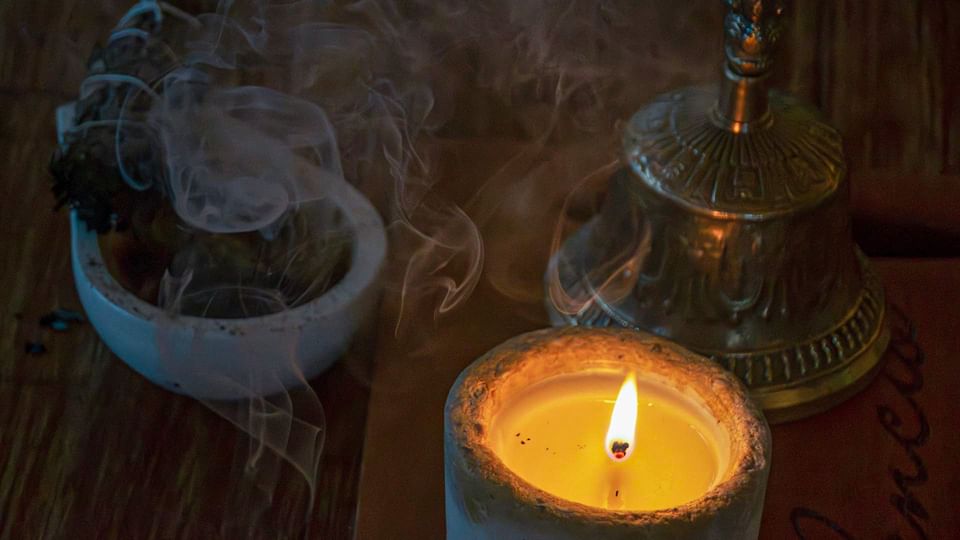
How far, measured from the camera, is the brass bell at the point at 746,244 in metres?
0.65

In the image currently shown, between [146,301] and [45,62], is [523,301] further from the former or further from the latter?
[45,62]

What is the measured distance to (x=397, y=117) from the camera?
0.88 metres

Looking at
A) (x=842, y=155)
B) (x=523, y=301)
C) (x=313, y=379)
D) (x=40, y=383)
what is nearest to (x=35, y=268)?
(x=40, y=383)

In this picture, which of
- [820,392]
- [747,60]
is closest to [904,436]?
[820,392]

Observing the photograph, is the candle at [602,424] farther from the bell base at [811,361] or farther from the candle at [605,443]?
the bell base at [811,361]

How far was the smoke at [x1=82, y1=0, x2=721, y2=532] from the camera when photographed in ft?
2.33

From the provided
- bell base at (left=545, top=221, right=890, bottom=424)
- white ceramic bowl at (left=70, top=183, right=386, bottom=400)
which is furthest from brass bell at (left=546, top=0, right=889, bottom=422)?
white ceramic bowl at (left=70, top=183, right=386, bottom=400)

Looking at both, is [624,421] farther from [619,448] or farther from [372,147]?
[372,147]

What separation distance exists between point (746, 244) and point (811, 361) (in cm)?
8

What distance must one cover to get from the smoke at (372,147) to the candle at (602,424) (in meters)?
0.19

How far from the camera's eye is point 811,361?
679 millimetres

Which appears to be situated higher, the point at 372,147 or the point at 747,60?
the point at 747,60

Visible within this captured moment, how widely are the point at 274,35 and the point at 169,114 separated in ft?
0.61

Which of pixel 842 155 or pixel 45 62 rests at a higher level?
pixel 842 155
